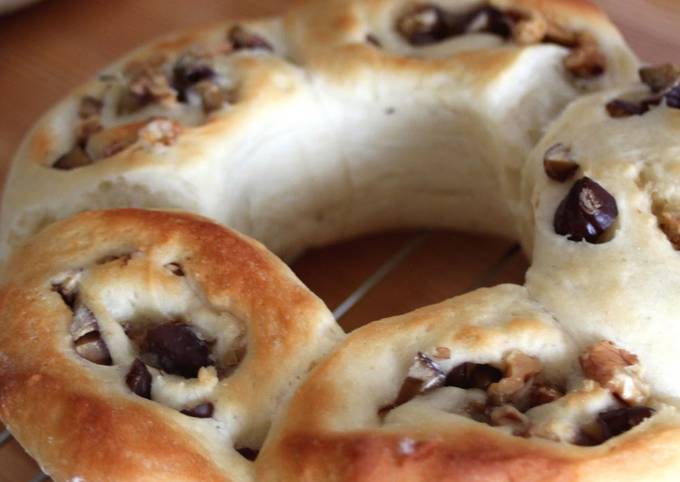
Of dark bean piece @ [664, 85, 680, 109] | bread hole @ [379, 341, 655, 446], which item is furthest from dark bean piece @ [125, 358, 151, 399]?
dark bean piece @ [664, 85, 680, 109]

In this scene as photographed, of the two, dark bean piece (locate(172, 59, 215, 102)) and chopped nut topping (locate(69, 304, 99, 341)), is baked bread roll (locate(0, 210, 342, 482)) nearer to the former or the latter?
chopped nut topping (locate(69, 304, 99, 341))

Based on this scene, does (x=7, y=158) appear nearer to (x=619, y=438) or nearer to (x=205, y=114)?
(x=205, y=114)

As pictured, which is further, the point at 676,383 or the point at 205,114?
the point at 205,114

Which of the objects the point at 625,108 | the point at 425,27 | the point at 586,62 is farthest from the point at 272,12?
the point at 625,108

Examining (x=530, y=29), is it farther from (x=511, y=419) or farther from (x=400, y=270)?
(x=511, y=419)

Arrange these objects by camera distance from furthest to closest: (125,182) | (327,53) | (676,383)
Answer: (327,53) < (125,182) < (676,383)

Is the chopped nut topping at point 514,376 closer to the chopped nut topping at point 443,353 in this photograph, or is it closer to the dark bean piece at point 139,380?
the chopped nut topping at point 443,353

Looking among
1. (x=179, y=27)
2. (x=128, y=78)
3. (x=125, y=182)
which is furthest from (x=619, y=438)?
(x=179, y=27)
